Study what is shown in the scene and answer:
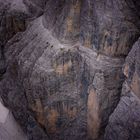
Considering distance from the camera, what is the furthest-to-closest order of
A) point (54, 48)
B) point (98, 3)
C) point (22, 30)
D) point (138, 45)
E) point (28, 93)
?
1. point (22, 30)
2. point (28, 93)
3. point (54, 48)
4. point (98, 3)
5. point (138, 45)

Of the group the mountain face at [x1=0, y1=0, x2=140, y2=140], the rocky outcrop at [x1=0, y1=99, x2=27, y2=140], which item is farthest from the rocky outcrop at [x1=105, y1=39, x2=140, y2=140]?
the rocky outcrop at [x1=0, y1=99, x2=27, y2=140]

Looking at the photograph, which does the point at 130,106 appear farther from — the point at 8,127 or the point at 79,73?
the point at 8,127

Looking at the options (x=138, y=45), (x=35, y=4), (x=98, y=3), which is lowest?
(x=35, y=4)

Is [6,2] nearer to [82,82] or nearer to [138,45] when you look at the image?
[82,82]

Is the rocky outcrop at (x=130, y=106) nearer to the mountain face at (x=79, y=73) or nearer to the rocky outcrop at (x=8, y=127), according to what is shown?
the mountain face at (x=79, y=73)

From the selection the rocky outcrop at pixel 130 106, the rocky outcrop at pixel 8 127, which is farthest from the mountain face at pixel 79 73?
the rocky outcrop at pixel 8 127

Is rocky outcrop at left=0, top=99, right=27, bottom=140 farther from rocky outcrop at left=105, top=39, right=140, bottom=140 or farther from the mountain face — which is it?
rocky outcrop at left=105, top=39, right=140, bottom=140

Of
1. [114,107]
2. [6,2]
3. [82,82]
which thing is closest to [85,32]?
[82,82]

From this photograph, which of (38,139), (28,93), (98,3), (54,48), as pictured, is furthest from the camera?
(38,139)
